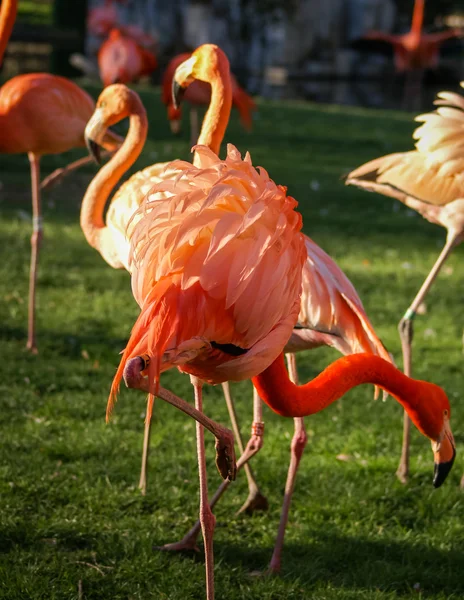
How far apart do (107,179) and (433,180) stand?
147 cm

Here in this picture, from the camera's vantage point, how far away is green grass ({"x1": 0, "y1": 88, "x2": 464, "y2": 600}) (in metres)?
3.12

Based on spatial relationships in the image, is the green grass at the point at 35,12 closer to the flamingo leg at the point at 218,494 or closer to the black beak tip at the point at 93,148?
the black beak tip at the point at 93,148

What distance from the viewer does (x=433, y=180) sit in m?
4.06

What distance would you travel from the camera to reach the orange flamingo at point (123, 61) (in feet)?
38.0

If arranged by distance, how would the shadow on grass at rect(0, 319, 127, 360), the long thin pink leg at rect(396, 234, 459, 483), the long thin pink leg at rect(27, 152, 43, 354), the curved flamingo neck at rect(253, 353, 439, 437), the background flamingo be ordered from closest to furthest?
the curved flamingo neck at rect(253, 353, 439, 437)
the long thin pink leg at rect(396, 234, 459, 483)
the long thin pink leg at rect(27, 152, 43, 354)
the shadow on grass at rect(0, 319, 127, 360)
the background flamingo

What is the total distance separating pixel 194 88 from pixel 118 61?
2.84 meters

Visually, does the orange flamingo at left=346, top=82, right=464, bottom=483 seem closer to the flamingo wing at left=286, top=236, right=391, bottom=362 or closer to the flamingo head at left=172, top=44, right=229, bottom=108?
the flamingo wing at left=286, top=236, right=391, bottom=362

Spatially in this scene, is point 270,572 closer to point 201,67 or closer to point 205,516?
point 205,516

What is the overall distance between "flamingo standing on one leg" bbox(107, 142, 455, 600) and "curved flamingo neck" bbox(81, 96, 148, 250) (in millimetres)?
1270

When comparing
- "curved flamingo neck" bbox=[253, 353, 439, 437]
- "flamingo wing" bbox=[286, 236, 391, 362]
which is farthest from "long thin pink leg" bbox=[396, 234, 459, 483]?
"curved flamingo neck" bbox=[253, 353, 439, 437]

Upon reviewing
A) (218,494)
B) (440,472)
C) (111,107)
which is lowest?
(218,494)

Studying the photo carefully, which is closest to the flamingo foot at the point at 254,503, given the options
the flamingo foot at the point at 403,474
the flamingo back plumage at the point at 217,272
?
the flamingo foot at the point at 403,474

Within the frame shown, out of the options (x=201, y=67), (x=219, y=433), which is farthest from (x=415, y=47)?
(x=219, y=433)

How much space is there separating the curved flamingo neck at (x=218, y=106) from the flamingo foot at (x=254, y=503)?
137 cm
